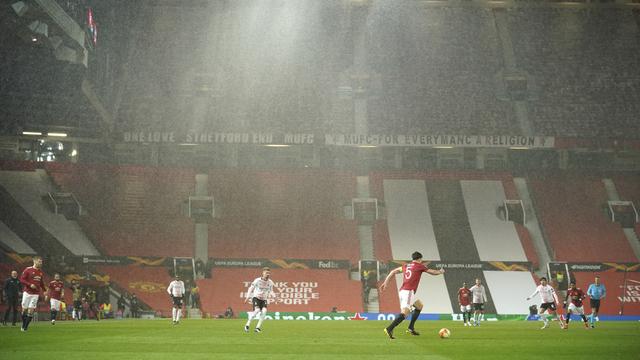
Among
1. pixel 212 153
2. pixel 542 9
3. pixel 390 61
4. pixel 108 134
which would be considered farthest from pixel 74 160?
pixel 542 9

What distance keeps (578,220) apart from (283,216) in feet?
71.0

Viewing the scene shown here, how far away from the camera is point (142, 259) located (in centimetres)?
4544

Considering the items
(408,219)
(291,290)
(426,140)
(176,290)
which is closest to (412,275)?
(176,290)

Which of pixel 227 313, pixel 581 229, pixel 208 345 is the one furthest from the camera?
pixel 581 229

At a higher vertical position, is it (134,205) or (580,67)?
(580,67)

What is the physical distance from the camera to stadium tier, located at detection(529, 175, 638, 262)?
4691 centimetres

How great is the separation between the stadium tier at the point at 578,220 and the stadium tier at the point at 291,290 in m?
15.0

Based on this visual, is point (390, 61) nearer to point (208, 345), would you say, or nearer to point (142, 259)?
point (142, 259)

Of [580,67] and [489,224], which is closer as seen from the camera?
[489,224]

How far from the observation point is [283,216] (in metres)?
49.6

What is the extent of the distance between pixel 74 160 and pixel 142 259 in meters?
11.9

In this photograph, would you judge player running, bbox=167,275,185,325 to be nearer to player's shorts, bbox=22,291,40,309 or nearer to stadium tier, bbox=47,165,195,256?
player's shorts, bbox=22,291,40,309

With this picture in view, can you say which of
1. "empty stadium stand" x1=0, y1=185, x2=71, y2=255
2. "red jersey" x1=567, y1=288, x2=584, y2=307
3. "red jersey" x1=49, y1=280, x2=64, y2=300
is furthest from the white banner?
"red jersey" x1=49, y1=280, x2=64, y2=300

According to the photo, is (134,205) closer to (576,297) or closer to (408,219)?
(408,219)
